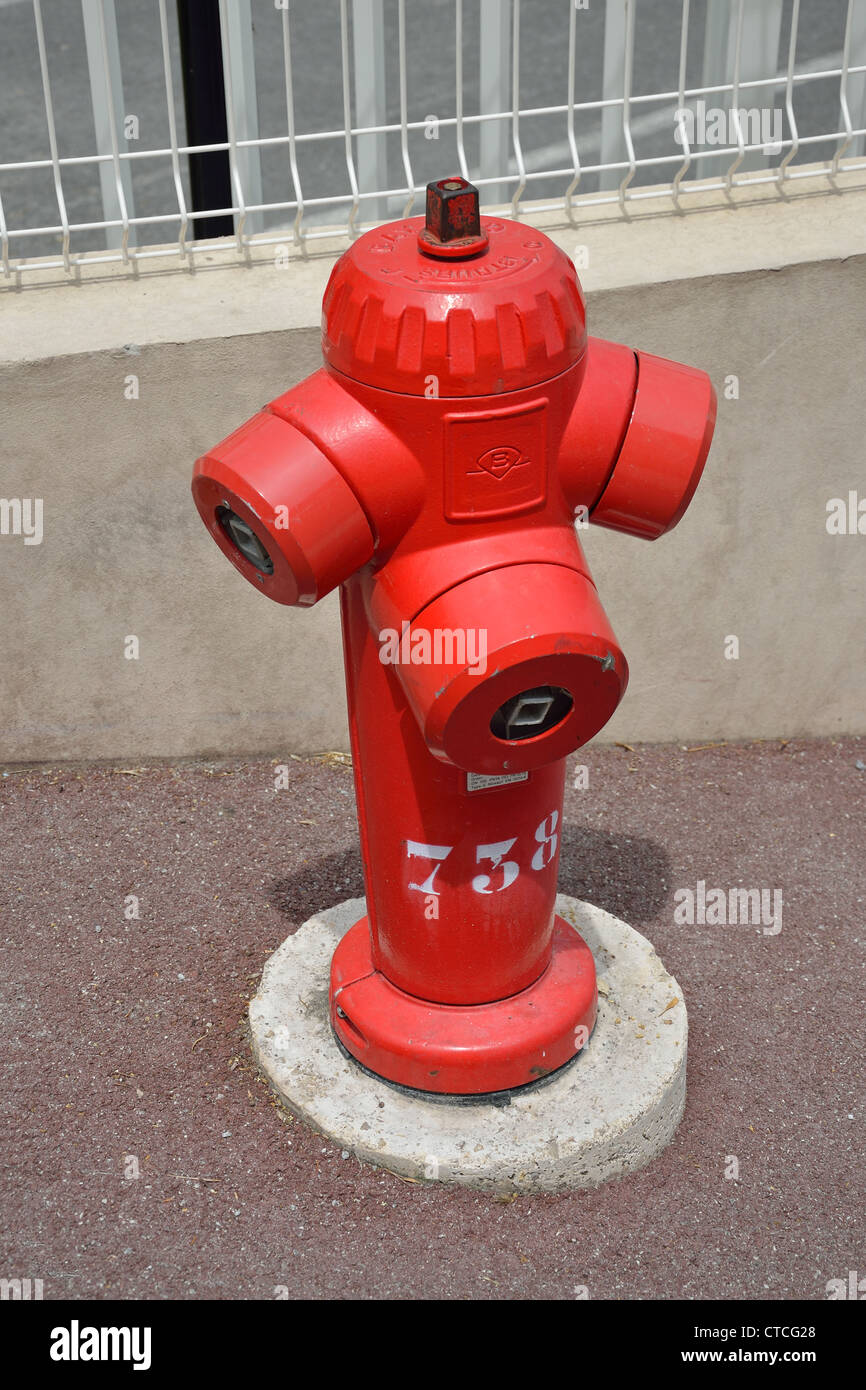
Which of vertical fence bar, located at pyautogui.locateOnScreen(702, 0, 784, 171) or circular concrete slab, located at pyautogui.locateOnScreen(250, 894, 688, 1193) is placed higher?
vertical fence bar, located at pyautogui.locateOnScreen(702, 0, 784, 171)

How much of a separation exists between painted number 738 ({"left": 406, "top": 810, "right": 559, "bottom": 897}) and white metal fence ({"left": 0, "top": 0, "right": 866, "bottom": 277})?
2.21 metres

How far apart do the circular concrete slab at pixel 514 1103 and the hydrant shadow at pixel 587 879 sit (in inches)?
18.4

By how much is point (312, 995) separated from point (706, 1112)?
109 cm

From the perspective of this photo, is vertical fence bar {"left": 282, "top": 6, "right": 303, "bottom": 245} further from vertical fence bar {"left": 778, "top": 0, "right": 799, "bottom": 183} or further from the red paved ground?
the red paved ground

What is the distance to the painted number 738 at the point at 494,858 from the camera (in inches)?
126

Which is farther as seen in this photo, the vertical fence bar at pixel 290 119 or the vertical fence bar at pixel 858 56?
the vertical fence bar at pixel 858 56

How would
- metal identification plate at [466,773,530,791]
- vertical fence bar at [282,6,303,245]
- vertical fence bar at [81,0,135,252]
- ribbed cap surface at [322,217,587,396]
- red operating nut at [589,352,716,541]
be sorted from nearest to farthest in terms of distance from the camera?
ribbed cap surface at [322,217,587,396], red operating nut at [589,352,716,541], metal identification plate at [466,773,530,791], vertical fence bar at [282,6,303,245], vertical fence bar at [81,0,135,252]

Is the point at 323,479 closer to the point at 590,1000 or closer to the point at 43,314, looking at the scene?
the point at 590,1000

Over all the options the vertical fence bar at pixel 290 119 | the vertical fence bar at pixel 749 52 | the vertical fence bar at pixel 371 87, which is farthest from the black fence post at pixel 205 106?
the vertical fence bar at pixel 749 52

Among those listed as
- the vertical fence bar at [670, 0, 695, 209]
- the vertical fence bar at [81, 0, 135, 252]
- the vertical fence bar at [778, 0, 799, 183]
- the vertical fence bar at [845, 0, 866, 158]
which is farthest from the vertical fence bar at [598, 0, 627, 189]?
the vertical fence bar at [81, 0, 135, 252]

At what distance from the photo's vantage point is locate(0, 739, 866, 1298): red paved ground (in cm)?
322

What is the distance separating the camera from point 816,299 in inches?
172

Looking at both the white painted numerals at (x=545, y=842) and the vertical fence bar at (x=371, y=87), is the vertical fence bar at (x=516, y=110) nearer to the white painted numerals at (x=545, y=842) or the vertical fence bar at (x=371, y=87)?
the vertical fence bar at (x=371, y=87)

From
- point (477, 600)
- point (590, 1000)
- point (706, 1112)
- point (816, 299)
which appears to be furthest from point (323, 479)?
point (816, 299)
